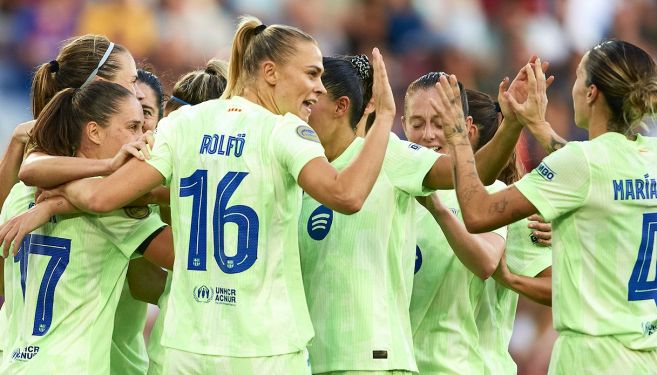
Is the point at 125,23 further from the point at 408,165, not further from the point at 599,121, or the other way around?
the point at 599,121

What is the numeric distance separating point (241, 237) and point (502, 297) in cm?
235

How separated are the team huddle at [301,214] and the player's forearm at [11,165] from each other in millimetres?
608

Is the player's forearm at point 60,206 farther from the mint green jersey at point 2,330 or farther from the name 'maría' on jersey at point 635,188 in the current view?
the name 'maría' on jersey at point 635,188

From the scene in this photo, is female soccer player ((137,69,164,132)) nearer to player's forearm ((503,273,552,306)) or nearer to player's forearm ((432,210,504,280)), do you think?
player's forearm ((432,210,504,280))

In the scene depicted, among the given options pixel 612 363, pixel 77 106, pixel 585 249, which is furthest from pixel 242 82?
pixel 612 363

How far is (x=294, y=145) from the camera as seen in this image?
175 inches

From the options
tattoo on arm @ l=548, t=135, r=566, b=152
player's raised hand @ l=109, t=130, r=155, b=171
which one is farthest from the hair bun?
player's raised hand @ l=109, t=130, r=155, b=171

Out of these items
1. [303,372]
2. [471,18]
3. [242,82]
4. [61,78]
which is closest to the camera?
[303,372]

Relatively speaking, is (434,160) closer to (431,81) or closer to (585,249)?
(585,249)

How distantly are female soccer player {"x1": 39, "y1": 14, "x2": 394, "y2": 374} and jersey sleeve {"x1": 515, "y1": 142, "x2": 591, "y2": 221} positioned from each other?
77 centimetres

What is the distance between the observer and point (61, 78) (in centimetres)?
583

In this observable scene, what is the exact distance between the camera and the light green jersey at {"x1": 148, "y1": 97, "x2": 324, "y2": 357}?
4.49m

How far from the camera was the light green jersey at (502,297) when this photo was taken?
6.11 metres

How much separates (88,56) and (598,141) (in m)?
2.82
